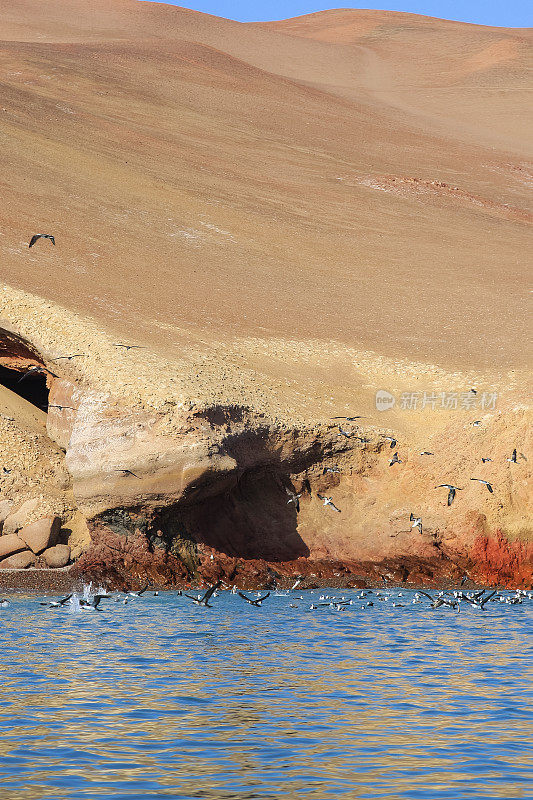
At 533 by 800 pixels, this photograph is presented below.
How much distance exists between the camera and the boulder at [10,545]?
1099 inches

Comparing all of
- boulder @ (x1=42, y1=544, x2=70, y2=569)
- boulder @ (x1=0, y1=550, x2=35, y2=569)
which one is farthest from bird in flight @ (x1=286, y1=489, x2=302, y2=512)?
boulder @ (x1=0, y1=550, x2=35, y2=569)

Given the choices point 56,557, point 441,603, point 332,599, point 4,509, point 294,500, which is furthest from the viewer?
point 294,500

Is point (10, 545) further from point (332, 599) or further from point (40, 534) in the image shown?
point (332, 599)

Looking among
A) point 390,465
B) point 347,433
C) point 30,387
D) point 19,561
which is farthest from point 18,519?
point 390,465

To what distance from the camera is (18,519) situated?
94.1 ft

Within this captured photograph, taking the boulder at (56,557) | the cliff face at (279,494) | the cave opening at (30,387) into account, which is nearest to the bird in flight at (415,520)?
the cliff face at (279,494)

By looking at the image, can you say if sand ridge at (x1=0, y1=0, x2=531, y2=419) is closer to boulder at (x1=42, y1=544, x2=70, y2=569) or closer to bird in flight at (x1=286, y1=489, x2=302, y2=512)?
bird in flight at (x1=286, y1=489, x2=302, y2=512)

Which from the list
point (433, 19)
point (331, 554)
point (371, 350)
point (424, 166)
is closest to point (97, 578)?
point (331, 554)

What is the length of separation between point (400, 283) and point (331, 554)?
2208 cm

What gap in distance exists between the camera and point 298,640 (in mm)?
20000

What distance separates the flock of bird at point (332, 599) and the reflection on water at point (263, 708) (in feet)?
5.31

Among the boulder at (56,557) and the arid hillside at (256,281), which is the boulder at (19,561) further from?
the arid hillside at (256,281)

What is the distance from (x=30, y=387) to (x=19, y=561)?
898 cm

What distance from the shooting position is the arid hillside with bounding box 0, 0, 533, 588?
29.1m
